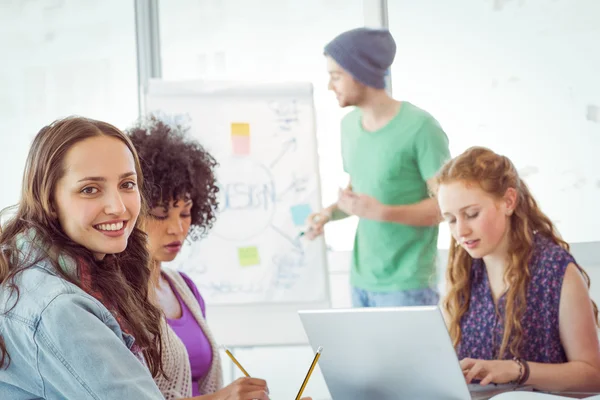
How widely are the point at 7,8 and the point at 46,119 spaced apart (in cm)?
56

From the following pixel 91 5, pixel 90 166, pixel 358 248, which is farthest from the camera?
pixel 91 5

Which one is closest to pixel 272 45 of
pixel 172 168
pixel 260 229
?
pixel 260 229

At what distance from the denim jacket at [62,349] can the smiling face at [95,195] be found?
0.35 feet

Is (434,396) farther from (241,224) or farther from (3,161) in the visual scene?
(3,161)

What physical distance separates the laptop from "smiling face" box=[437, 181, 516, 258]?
0.50m

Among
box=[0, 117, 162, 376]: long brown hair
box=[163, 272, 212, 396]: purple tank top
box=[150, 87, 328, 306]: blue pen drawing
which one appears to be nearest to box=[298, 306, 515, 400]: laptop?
box=[0, 117, 162, 376]: long brown hair

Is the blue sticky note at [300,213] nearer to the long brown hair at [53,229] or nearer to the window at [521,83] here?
the window at [521,83]

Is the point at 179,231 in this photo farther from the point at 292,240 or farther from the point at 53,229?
the point at 292,240

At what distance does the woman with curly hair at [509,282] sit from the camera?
1.66m

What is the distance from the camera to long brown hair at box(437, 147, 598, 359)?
70.2 inches

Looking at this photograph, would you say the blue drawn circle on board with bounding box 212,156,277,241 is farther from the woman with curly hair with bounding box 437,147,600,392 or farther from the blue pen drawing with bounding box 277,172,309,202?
the woman with curly hair with bounding box 437,147,600,392

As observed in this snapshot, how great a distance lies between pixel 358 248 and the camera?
263 centimetres

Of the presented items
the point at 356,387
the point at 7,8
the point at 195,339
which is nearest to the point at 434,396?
the point at 356,387

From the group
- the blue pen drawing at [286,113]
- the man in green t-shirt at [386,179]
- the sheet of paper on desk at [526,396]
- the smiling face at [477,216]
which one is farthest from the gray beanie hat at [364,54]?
the sheet of paper on desk at [526,396]
